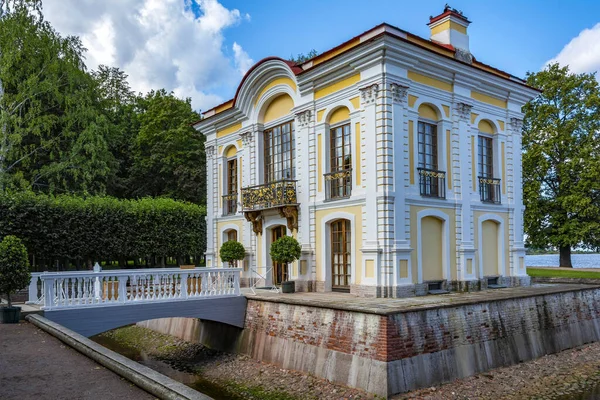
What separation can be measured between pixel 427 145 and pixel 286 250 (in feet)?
18.4

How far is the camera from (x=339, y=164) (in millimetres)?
17312

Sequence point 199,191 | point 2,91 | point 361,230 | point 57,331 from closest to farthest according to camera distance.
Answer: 1. point 57,331
2. point 361,230
3. point 2,91
4. point 199,191

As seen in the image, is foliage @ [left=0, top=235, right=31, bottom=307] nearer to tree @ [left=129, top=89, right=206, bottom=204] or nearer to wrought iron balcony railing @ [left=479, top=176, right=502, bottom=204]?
wrought iron balcony railing @ [left=479, top=176, right=502, bottom=204]

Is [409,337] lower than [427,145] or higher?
lower

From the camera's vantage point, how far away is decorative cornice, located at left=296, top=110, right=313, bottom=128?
59.1ft

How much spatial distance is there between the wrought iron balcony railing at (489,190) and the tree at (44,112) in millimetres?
19271

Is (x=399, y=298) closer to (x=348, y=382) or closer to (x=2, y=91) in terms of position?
(x=348, y=382)

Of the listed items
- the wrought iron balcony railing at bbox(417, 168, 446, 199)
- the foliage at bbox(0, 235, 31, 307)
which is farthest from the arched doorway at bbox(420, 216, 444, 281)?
the foliage at bbox(0, 235, 31, 307)

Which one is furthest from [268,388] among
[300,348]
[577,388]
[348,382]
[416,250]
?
[577,388]

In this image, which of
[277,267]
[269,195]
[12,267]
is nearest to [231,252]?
[277,267]

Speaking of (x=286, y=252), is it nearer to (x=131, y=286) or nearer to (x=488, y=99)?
(x=131, y=286)

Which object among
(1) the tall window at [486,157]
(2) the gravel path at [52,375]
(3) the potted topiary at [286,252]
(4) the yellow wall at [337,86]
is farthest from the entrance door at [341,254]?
(2) the gravel path at [52,375]

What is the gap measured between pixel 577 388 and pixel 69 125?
25.5 m

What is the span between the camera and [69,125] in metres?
28.0
